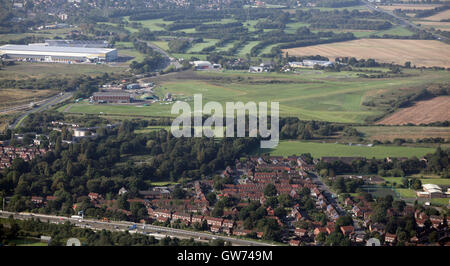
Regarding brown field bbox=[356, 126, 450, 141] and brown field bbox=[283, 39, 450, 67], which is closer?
brown field bbox=[356, 126, 450, 141]

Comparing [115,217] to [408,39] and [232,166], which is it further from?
[408,39]

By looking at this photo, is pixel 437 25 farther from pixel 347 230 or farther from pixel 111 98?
pixel 347 230

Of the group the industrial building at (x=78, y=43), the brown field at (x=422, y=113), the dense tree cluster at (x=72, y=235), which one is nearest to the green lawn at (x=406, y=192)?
the dense tree cluster at (x=72, y=235)

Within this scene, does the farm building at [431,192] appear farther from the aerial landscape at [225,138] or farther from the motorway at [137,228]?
the motorway at [137,228]

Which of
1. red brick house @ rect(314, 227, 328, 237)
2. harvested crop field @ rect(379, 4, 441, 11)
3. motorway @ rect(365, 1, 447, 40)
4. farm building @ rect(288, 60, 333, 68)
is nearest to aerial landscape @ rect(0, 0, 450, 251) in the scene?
red brick house @ rect(314, 227, 328, 237)

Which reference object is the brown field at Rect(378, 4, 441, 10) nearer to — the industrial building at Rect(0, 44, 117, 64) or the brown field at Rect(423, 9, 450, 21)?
the brown field at Rect(423, 9, 450, 21)

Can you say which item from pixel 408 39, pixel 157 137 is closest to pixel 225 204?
pixel 157 137
